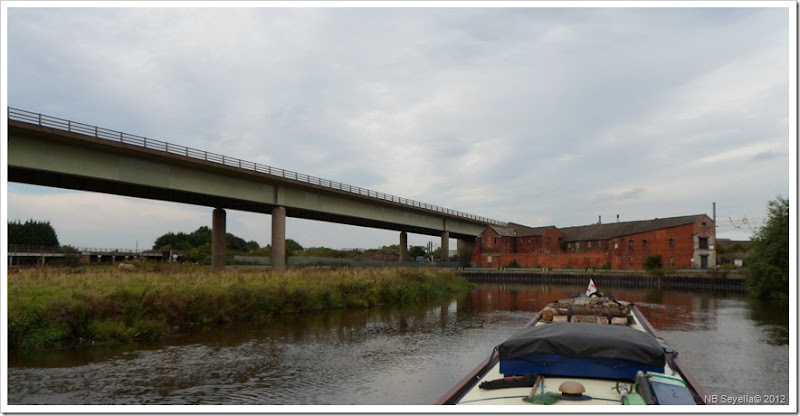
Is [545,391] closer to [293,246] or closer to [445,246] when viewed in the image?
[445,246]

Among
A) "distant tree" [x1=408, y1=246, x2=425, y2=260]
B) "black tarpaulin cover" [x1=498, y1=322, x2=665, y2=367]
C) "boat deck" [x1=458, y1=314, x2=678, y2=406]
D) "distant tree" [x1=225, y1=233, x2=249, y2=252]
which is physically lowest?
"distant tree" [x1=408, y1=246, x2=425, y2=260]

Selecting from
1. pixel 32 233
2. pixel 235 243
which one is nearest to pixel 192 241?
pixel 235 243

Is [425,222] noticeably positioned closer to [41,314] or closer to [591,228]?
[591,228]

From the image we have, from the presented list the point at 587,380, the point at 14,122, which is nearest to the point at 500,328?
the point at 587,380

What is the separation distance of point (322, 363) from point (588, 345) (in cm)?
892

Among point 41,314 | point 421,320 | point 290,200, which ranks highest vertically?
point 290,200

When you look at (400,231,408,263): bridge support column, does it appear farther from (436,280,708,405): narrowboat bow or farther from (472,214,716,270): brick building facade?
(436,280,708,405): narrowboat bow

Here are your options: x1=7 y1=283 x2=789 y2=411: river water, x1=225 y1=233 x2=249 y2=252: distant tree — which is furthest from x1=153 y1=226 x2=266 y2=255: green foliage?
x1=7 y1=283 x2=789 y2=411: river water

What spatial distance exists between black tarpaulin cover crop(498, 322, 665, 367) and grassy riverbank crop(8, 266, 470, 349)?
14.3 meters

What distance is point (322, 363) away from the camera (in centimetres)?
1573

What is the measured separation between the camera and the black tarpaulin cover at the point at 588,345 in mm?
8703

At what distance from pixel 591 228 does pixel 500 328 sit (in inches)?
2620

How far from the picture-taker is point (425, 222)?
70938mm

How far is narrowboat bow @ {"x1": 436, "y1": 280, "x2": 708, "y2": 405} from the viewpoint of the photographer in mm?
7727
